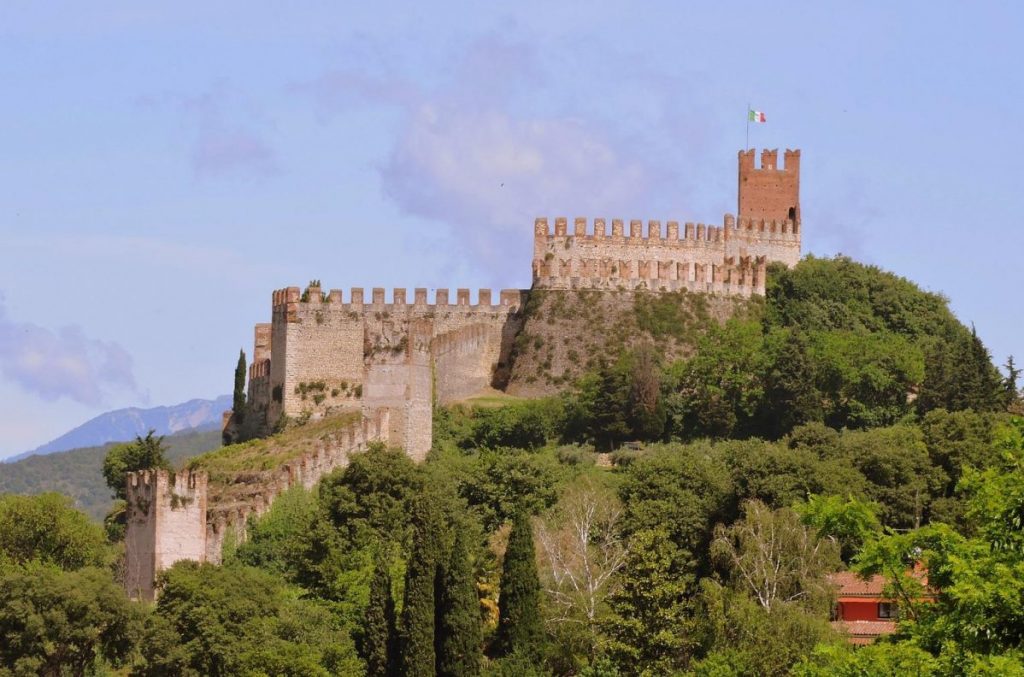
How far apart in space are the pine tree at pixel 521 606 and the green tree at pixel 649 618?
1649mm

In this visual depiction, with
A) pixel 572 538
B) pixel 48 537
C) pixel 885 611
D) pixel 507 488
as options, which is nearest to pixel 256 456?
pixel 48 537

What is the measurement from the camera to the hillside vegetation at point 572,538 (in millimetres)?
57031

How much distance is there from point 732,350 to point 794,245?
415 inches

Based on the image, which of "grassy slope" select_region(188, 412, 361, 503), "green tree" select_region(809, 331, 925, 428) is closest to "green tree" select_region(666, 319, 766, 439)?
"green tree" select_region(809, 331, 925, 428)

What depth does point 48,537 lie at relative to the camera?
68375 millimetres

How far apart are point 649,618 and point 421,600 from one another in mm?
5218

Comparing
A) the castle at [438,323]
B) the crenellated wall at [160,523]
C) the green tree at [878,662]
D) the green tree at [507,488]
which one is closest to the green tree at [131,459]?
the castle at [438,323]

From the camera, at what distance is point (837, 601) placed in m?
58.6

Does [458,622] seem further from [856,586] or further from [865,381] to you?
[865,381]

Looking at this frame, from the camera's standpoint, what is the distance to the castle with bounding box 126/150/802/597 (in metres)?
73.3

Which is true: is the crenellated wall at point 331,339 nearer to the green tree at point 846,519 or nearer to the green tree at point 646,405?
the green tree at point 646,405

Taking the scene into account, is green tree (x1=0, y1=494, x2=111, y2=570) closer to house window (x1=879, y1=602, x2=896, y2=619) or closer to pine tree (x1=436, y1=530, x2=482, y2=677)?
pine tree (x1=436, y1=530, x2=482, y2=677)

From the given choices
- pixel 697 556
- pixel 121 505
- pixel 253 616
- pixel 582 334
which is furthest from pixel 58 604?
pixel 582 334

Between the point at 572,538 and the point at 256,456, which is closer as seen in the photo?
the point at 572,538
